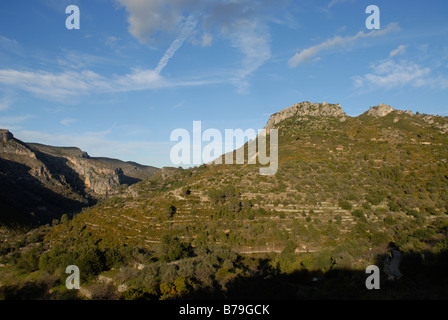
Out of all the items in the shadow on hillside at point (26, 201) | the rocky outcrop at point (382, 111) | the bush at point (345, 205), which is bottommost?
the shadow on hillside at point (26, 201)

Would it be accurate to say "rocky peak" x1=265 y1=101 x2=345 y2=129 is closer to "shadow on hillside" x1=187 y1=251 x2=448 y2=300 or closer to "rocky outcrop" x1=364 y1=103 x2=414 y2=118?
"rocky outcrop" x1=364 y1=103 x2=414 y2=118

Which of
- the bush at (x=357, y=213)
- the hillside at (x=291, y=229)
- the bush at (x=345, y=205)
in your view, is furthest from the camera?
the bush at (x=345, y=205)

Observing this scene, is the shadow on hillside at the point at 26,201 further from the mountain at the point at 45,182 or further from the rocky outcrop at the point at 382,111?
the rocky outcrop at the point at 382,111

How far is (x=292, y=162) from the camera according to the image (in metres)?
36.4

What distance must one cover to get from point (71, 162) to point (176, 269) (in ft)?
480

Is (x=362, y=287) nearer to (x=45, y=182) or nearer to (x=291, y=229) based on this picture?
(x=291, y=229)

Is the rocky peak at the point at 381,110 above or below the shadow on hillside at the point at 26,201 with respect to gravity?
above

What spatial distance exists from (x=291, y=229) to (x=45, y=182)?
111 meters

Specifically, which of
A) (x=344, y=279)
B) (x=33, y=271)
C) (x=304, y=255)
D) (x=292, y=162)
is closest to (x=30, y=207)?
(x=33, y=271)

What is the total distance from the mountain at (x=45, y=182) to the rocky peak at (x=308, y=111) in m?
63.8

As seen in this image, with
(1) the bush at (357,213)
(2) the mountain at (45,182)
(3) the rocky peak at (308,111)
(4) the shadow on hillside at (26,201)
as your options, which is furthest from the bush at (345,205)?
(2) the mountain at (45,182)

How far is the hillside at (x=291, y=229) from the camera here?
14.1 meters

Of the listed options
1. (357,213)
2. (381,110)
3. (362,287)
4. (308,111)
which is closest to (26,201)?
(308,111)
